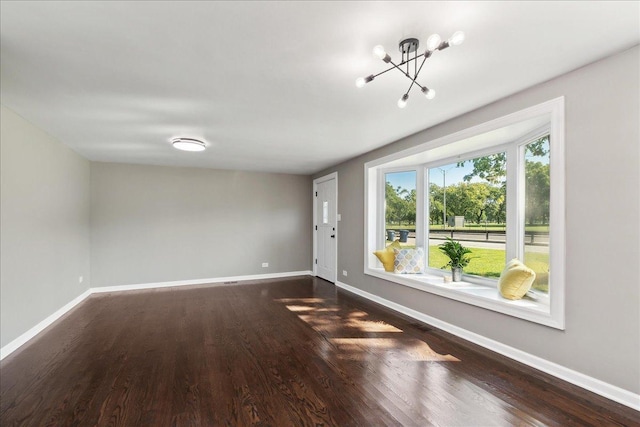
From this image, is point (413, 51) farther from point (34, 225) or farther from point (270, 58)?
point (34, 225)

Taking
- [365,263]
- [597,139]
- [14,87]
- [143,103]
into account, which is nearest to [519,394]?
[597,139]

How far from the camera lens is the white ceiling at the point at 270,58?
5.06 feet

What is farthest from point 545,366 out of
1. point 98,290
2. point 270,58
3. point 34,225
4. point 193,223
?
point 98,290

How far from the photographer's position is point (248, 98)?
2.62 m

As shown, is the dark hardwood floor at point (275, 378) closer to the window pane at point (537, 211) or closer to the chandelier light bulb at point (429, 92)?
the window pane at point (537, 211)

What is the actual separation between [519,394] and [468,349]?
0.71 metres

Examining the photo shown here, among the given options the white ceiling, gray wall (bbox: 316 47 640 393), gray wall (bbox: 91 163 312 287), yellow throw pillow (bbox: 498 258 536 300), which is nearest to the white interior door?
gray wall (bbox: 91 163 312 287)

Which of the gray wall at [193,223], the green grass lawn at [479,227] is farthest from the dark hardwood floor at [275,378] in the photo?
the gray wall at [193,223]

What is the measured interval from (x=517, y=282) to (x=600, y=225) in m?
0.89

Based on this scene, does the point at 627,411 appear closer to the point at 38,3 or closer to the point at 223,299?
the point at 38,3

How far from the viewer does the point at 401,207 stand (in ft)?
14.9

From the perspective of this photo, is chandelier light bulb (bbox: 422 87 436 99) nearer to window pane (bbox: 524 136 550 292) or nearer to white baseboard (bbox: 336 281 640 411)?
window pane (bbox: 524 136 550 292)

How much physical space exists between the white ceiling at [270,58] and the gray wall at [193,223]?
85.5 inches

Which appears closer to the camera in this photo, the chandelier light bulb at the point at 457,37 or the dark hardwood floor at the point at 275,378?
the chandelier light bulb at the point at 457,37
